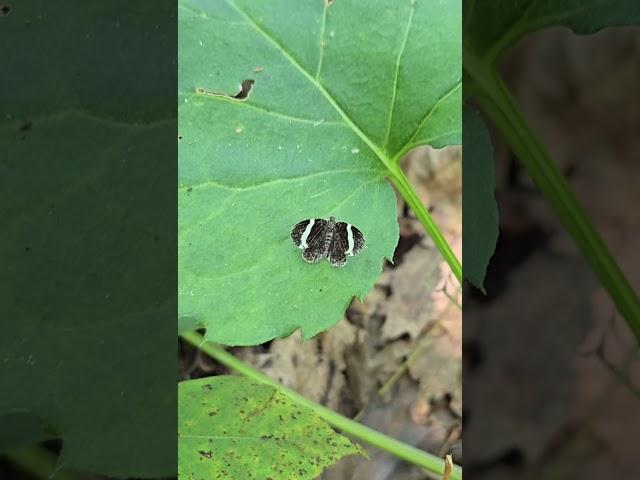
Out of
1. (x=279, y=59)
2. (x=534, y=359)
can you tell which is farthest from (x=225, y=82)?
(x=534, y=359)

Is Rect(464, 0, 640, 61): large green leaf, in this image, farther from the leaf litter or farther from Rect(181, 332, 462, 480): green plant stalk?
Rect(181, 332, 462, 480): green plant stalk

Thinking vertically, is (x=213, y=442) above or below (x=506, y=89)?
below

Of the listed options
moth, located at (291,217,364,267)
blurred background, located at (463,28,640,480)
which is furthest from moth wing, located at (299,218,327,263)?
blurred background, located at (463,28,640,480)

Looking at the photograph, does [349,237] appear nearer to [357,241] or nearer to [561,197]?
[357,241]

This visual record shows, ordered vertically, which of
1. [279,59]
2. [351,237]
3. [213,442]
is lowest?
[213,442]
